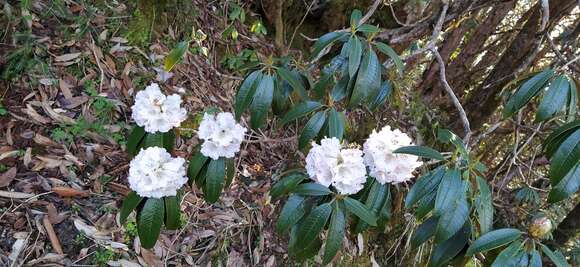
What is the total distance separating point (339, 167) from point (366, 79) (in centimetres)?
32

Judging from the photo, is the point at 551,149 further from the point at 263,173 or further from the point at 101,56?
the point at 101,56

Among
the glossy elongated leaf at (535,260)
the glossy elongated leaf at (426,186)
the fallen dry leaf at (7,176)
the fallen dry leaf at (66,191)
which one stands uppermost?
the glossy elongated leaf at (426,186)

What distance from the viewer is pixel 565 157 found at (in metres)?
1.06

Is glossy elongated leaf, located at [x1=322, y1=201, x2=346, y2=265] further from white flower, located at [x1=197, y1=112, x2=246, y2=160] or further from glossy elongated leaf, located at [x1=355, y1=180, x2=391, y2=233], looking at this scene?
white flower, located at [x1=197, y1=112, x2=246, y2=160]

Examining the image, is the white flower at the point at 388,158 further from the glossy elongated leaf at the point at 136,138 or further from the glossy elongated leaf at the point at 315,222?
the glossy elongated leaf at the point at 136,138

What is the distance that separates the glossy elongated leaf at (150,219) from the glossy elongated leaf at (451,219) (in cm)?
62

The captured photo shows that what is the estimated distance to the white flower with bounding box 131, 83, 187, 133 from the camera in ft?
3.81

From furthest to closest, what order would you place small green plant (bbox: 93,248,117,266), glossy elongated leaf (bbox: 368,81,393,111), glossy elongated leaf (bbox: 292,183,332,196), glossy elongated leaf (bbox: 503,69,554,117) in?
small green plant (bbox: 93,248,117,266) < glossy elongated leaf (bbox: 368,81,393,111) < glossy elongated leaf (bbox: 503,69,554,117) < glossy elongated leaf (bbox: 292,183,332,196)

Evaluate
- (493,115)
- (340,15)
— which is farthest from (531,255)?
(493,115)

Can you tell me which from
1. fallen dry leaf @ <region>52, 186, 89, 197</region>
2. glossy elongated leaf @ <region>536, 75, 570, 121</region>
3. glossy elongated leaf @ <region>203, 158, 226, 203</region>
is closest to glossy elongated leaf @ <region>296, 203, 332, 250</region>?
glossy elongated leaf @ <region>203, 158, 226, 203</region>

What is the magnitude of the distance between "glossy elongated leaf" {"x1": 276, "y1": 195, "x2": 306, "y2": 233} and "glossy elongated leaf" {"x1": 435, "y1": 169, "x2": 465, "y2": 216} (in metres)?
0.31

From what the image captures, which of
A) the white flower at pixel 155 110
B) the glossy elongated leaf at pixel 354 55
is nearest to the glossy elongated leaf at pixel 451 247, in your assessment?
the glossy elongated leaf at pixel 354 55

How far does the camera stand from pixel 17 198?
1.64m

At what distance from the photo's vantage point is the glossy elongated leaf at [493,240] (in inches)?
41.2
